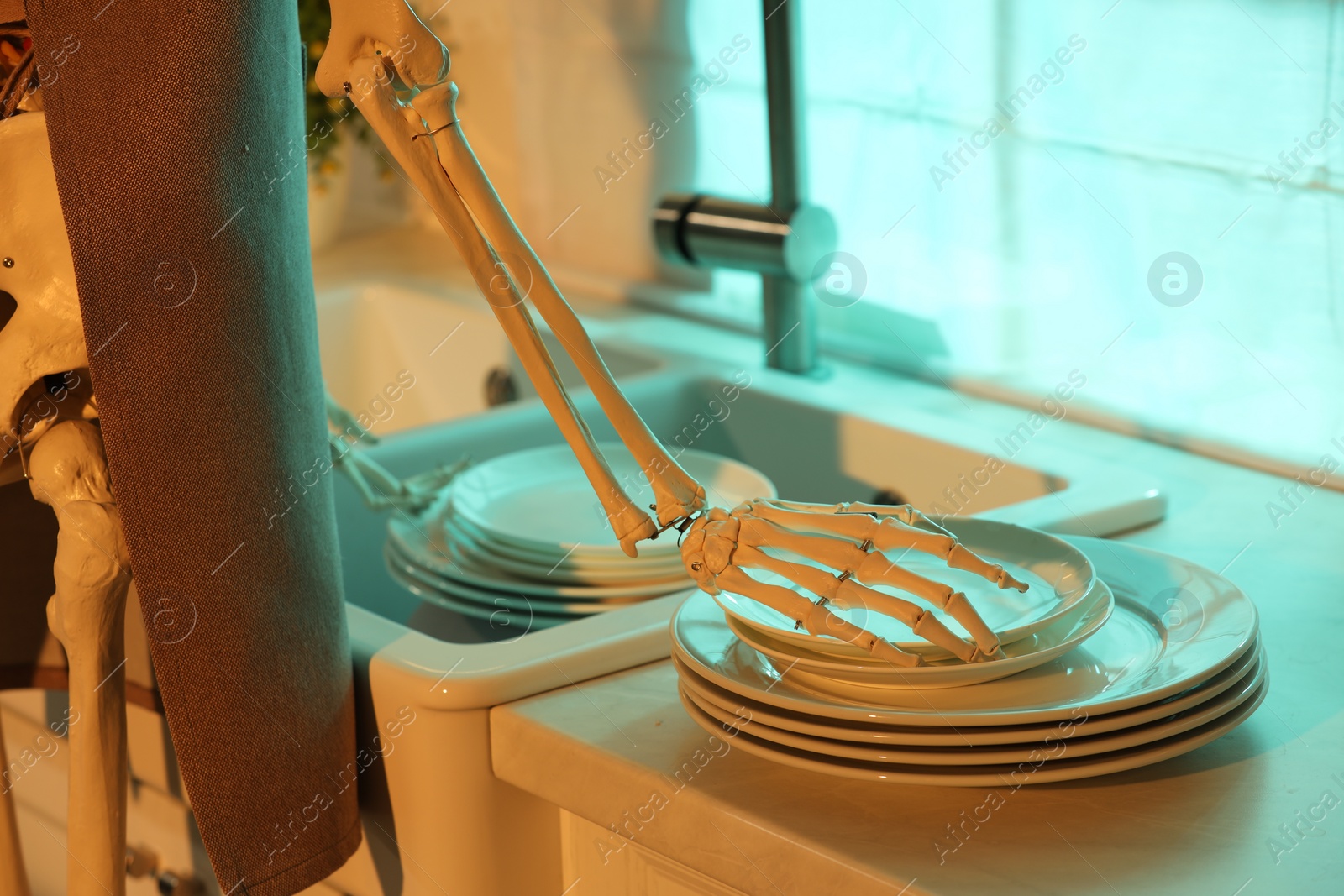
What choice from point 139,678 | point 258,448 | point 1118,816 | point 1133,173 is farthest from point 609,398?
point 1133,173

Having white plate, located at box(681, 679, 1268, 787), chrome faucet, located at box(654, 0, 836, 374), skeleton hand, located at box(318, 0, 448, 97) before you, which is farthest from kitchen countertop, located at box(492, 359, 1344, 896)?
chrome faucet, located at box(654, 0, 836, 374)

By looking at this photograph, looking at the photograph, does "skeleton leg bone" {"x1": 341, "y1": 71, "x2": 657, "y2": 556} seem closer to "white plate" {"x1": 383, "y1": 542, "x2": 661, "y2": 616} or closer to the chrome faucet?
"white plate" {"x1": 383, "y1": 542, "x2": 661, "y2": 616}

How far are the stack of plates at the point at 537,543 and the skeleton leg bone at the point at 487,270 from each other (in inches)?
8.6

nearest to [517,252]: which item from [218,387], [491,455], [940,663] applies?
[218,387]

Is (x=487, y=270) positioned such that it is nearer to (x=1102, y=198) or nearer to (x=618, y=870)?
(x=618, y=870)

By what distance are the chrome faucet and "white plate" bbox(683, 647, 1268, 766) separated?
0.60m

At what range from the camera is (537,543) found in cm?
84

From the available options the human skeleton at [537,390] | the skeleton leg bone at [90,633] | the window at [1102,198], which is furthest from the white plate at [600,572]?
the window at [1102,198]

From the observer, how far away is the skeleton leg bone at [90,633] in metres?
0.67

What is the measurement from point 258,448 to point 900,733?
31cm

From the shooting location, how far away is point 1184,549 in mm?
825

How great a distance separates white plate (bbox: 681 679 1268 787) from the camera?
521mm

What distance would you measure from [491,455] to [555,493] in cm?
13

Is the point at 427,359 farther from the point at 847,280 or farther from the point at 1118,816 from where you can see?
the point at 1118,816
